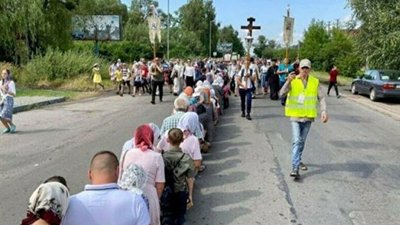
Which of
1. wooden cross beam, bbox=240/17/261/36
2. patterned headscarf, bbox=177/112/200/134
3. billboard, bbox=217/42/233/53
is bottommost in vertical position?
patterned headscarf, bbox=177/112/200/134

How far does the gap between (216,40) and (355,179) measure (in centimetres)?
9751

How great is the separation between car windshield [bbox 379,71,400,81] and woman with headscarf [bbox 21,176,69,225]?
1964 cm

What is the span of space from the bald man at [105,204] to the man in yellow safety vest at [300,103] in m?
4.48

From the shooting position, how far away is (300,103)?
272 inches

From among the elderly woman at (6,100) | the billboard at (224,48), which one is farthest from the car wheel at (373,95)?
the billboard at (224,48)

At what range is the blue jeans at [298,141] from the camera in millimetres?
6836

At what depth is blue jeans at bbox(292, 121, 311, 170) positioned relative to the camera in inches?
269

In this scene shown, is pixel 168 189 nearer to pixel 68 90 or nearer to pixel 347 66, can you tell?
pixel 68 90

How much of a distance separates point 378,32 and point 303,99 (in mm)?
20333

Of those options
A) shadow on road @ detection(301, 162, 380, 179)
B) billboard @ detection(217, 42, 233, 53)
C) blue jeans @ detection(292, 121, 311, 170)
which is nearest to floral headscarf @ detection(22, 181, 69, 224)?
blue jeans @ detection(292, 121, 311, 170)

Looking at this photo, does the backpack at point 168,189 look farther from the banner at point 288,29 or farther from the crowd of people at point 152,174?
the banner at point 288,29

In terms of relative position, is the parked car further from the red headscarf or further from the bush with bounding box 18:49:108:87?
the red headscarf

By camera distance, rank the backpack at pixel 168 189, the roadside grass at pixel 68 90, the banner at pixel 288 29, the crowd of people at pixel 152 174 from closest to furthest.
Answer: the crowd of people at pixel 152 174, the backpack at pixel 168 189, the banner at pixel 288 29, the roadside grass at pixel 68 90

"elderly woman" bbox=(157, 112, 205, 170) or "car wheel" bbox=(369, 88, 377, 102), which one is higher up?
"elderly woman" bbox=(157, 112, 205, 170)
